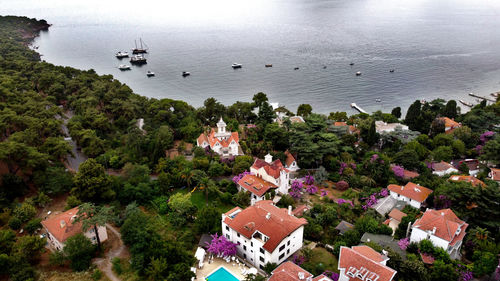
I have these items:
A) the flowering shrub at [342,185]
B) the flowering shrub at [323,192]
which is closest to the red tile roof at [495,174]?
the flowering shrub at [342,185]

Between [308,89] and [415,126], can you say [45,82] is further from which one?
[415,126]

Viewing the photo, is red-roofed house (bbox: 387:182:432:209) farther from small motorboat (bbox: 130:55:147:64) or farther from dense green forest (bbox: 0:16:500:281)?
small motorboat (bbox: 130:55:147:64)

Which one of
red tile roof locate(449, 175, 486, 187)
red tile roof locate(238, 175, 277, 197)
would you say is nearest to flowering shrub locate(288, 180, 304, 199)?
red tile roof locate(238, 175, 277, 197)

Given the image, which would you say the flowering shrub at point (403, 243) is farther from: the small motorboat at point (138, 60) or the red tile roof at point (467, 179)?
the small motorboat at point (138, 60)

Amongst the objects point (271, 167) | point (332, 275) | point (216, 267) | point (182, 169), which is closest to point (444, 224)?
point (332, 275)

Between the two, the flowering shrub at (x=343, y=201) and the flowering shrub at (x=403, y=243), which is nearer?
the flowering shrub at (x=403, y=243)

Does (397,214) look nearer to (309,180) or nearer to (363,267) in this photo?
(309,180)
